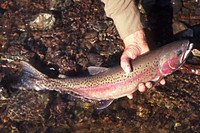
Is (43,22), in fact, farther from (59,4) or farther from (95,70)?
(95,70)

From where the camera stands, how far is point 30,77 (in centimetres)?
508

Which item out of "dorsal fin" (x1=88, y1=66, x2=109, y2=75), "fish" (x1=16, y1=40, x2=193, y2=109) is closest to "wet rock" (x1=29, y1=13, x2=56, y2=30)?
"fish" (x1=16, y1=40, x2=193, y2=109)

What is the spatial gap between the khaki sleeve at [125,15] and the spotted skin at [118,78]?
57 cm

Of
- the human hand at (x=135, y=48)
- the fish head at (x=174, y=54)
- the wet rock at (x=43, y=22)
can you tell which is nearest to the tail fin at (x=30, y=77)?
the human hand at (x=135, y=48)

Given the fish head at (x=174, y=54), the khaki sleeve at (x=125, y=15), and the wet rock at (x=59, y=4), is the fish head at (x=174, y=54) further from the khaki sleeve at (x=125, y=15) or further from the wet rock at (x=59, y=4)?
the wet rock at (x=59, y=4)

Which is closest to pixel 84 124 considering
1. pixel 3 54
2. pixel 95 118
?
pixel 95 118

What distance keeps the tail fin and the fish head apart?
1.88m

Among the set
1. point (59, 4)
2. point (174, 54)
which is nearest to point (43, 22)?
point (59, 4)

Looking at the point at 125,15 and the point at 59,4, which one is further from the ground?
the point at 125,15

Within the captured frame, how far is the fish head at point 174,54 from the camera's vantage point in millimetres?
3984

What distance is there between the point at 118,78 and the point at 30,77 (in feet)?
4.96

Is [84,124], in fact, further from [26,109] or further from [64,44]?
[64,44]

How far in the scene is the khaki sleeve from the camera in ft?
15.0

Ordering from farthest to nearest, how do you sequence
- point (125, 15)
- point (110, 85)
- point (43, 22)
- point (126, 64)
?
point (43, 22) → point (125, 15) → point (110, 85) → point (126, 64)
